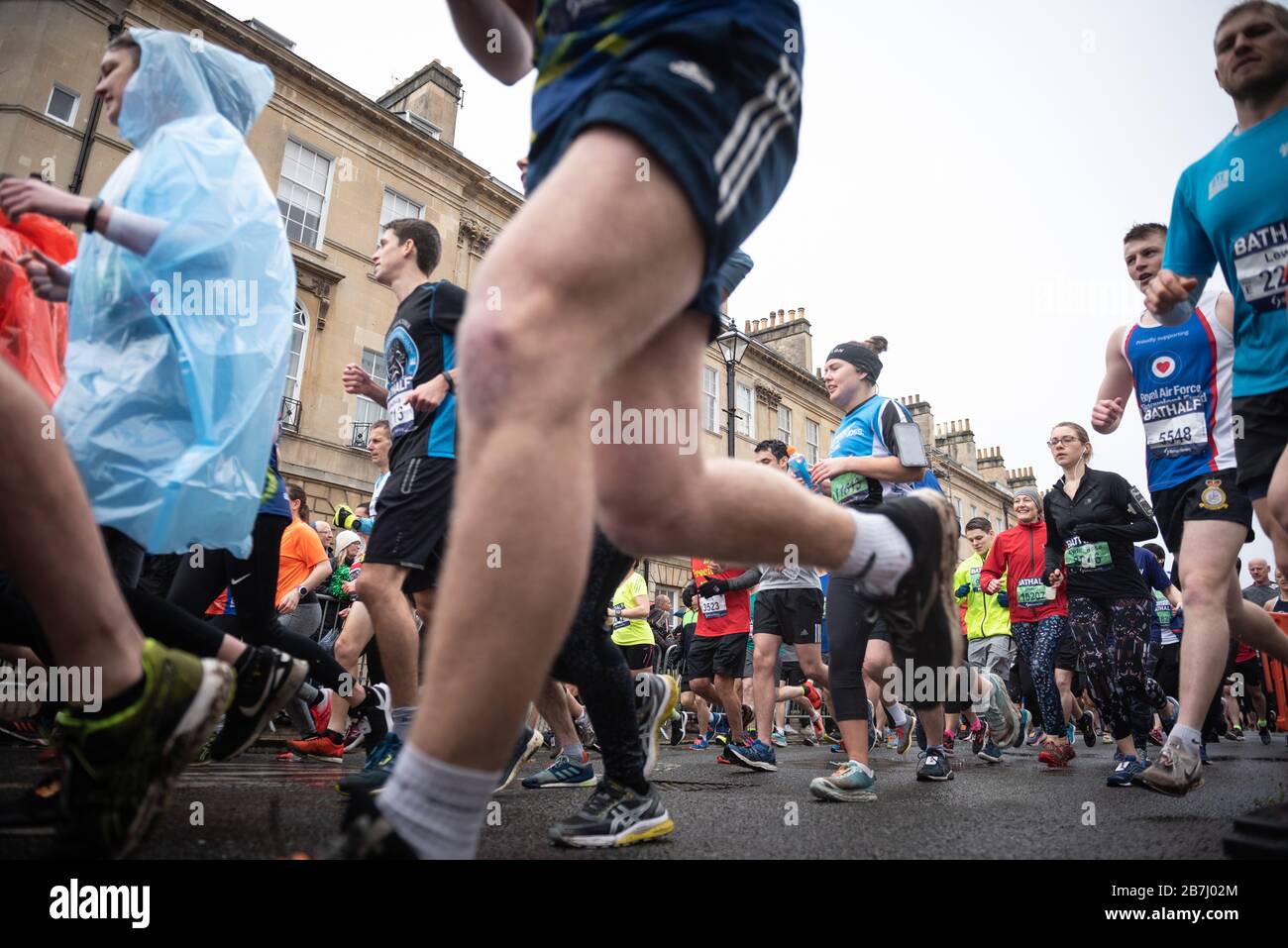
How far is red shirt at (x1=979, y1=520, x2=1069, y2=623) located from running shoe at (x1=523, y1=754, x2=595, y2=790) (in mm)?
4634

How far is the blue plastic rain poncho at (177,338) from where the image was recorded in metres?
2.24

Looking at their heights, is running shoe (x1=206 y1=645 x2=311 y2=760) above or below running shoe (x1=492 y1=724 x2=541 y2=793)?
above

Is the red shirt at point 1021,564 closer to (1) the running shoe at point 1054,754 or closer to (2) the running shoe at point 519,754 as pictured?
(1) the running shoe at point 1054,754

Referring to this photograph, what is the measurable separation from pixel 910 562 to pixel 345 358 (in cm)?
1678

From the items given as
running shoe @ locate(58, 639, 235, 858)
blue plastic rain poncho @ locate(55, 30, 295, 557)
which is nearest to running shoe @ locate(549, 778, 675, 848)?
running shoe @ locate(58, 639, 235, 858)

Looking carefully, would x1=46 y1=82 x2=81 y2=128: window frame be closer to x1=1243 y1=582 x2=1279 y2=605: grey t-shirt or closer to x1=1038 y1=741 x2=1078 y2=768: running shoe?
x1=1038 y1=741 x2=1078 y2=768: running shoe

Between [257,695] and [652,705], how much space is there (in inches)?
51.3

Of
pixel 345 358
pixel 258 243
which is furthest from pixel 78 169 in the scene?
pixel 258 243

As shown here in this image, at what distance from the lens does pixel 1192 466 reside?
12.1 feet

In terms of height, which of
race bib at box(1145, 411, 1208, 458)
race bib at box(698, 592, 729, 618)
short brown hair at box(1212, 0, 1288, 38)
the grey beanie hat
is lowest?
race bib at box(698, 592, 729, 618)

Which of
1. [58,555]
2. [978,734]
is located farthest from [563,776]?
[978,734]

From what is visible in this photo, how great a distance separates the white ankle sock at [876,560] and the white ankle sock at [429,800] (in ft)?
3.21

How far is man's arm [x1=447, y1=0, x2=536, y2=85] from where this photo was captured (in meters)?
1.81

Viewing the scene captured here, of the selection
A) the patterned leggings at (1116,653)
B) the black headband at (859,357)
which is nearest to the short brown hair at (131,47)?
the black headband at (859,357)
